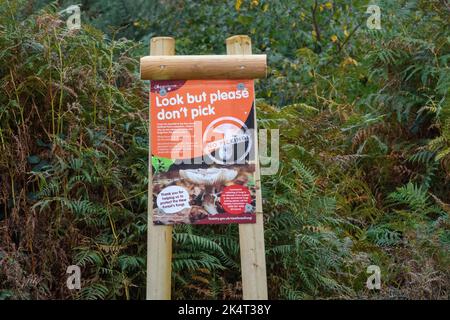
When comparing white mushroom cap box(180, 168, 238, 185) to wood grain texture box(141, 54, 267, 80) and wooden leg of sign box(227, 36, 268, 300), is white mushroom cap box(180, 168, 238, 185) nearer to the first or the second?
wooden leg of sign box(227, 36, 268, 300)

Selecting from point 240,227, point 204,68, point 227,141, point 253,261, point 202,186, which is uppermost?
point 204,68

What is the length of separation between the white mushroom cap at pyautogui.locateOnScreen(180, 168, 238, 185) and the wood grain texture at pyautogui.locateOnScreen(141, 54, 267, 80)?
→ 0.60 m

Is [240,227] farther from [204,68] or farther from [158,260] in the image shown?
[204,68]

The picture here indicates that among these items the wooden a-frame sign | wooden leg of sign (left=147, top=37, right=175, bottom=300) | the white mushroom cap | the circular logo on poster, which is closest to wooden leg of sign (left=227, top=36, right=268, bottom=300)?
the wooden a-frame sign

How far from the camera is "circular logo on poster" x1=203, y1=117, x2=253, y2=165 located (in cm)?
560

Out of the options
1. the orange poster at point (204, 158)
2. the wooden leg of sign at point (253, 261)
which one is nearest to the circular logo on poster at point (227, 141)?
the orange poster at point (204, 158)

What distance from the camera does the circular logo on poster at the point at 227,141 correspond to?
5602 millimetres

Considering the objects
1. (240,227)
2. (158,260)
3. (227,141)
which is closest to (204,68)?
(227,141)

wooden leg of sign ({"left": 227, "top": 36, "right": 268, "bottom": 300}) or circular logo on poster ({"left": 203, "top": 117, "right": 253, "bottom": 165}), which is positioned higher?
circular logo on poster ({"left": 203, "top": 117, "right": 253, "bottom": 165})

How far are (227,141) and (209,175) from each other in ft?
0.81

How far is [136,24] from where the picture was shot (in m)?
12.2

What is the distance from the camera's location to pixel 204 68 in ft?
18.5

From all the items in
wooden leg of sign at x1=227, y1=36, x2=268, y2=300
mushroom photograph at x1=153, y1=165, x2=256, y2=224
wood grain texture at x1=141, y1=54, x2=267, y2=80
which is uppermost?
wood grain texture at x1=141, y1=54, x2=267, y2=80
